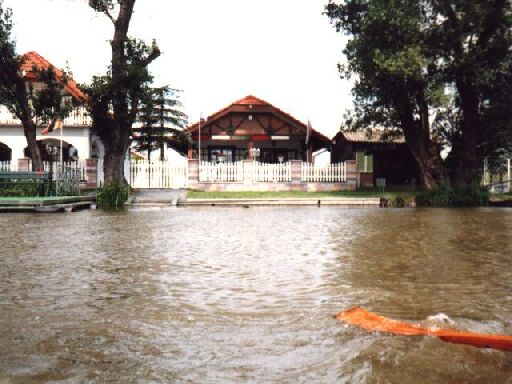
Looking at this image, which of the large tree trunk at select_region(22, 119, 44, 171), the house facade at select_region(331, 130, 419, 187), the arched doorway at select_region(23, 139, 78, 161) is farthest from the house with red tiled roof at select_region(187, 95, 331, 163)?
the large tree trunk at select_region(22, 119, 44, 171)

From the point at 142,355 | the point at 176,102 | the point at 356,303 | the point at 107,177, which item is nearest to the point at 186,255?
the point at 356,303

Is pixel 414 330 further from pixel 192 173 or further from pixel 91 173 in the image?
pixel 91 173

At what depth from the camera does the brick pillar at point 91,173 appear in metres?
28.3

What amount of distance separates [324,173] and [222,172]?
5.57m

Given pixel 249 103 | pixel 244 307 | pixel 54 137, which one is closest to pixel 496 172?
pixel 249 103

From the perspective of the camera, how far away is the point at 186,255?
7406 millimetres

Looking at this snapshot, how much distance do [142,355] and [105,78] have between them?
2040 cm

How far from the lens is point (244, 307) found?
4.30 meters

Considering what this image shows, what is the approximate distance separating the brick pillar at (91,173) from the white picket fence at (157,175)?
1.97m

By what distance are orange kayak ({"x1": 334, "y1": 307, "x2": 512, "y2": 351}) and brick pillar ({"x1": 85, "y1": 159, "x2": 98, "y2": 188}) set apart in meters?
26.0

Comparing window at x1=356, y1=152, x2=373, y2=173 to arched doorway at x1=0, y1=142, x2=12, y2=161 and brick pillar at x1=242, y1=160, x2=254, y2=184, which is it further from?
arched doorway at x1=0, y1=142, x2=12, y2=161

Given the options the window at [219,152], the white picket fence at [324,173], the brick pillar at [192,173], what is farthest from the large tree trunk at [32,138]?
the window at [219,152]

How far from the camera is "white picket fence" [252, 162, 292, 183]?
2939cm

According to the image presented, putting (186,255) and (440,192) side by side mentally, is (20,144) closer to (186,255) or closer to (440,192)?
(440,192)
